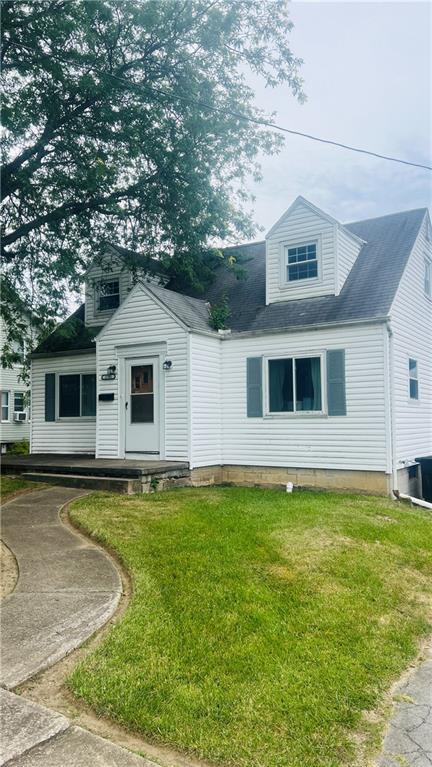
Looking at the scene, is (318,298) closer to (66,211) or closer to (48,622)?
(66,211)

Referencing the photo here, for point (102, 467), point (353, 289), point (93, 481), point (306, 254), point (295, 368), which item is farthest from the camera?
point (306, 254)

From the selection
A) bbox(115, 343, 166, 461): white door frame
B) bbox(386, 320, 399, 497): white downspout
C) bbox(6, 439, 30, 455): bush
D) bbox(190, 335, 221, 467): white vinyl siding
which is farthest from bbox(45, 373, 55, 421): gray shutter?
bbox(386, 320, 399, 497): white downspout

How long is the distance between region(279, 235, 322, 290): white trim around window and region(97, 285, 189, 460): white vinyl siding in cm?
285

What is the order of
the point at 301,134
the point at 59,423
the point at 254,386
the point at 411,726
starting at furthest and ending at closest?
1. the point at 59,423
2. the point at 254,386
3. the point at 301,134
4. the point at 411,726

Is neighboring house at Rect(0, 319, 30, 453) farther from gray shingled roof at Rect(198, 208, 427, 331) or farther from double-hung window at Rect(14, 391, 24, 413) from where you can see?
gray shingled roof at Rect(198, 208, 427, 331)

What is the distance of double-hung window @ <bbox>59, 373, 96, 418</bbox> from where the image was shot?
44.8 ft

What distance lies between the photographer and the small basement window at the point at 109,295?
570 inches

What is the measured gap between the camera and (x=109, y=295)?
48.0 ft

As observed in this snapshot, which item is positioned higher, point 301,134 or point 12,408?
point 301,134

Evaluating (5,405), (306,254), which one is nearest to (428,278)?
(306,254)

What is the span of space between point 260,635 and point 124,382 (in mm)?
8769

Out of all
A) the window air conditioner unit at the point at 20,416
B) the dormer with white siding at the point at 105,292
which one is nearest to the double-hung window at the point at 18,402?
the window air conditioner unit at the point at 20,416

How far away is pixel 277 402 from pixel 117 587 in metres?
7.03

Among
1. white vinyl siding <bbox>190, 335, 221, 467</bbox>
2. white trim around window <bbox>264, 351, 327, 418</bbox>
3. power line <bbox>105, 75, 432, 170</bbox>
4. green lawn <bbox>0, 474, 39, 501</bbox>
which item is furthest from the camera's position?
white vinyl siding <bbox>190, 335, 221, 467</bbox>
